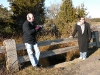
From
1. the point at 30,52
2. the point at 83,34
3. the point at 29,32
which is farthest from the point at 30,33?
the point at 83,34

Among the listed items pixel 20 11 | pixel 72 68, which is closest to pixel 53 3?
pixel 20 11

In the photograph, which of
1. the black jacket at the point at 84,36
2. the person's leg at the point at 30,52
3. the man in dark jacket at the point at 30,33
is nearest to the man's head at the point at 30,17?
the man in dark jacket at the point at 30,33

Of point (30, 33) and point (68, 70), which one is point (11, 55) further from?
point (68, 70)

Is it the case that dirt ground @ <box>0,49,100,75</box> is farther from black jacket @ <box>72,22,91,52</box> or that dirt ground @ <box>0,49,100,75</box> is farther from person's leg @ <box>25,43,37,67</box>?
black jacket @ <box>72,22,91,52</box>

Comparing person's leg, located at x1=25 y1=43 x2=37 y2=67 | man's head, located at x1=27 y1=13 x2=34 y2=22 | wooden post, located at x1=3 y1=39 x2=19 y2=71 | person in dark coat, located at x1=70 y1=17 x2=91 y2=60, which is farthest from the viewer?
person in dark coat, located at x1=70 y1=17 x2=91 y2=60

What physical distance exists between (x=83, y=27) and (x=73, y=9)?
13928 millimetres

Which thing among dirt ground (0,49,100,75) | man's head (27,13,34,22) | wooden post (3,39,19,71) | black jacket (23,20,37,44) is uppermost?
man's head (27,13,34,22)

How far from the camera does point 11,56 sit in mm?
6102

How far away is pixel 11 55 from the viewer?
610 centimetres

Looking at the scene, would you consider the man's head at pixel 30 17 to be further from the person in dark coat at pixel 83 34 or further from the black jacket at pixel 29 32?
the person in dark coat at pixel 83 34

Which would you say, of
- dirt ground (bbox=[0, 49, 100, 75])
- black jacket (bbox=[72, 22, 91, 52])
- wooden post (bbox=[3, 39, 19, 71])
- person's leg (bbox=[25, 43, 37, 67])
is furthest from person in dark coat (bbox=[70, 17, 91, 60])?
wooden post (bbox=[3, 39, 19, 71])

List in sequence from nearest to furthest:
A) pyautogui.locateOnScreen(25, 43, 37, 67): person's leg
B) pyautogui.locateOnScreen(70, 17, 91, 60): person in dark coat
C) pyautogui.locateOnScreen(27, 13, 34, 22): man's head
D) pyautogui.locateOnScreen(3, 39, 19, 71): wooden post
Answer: pyautogui.locateOnScreen(3, 39, 19, 71): wooden post → pyautogui.locateOnScreen(27, 13, 34, 22): man's head → pyautogui.locateOnScreen(25, 43, 37, 67): person's leg → pyautogui.locateOnScreen(70, 17, 91, 60): person in dark coat

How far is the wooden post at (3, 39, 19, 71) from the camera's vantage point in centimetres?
600

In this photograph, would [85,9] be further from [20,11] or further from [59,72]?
[59,72]
